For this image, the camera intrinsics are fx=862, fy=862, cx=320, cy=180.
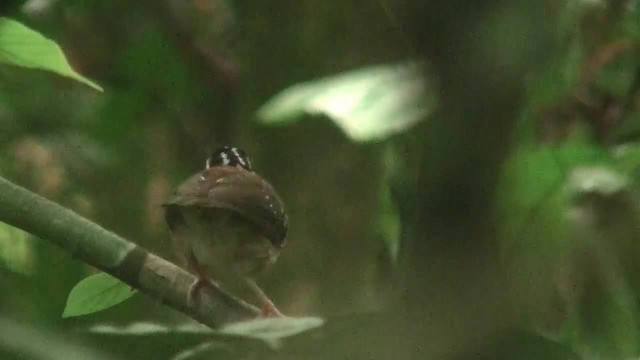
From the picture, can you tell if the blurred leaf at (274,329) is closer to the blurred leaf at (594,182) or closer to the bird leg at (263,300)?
the blurred leaf at (594,182)

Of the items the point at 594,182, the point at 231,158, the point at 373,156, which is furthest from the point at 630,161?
the point at 231,158

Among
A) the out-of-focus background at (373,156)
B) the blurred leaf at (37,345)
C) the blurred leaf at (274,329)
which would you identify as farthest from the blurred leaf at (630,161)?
the blurred leaf at (37,345)

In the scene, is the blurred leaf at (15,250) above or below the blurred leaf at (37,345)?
above

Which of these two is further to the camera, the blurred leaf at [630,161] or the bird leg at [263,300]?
the bird leg at [263,300]

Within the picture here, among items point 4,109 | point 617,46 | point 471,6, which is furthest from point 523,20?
point 4,109

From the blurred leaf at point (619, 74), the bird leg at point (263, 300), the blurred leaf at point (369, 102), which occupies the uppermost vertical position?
the blurred leaf at point (619, 74)

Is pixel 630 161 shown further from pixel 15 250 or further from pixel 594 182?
pixel 15 250

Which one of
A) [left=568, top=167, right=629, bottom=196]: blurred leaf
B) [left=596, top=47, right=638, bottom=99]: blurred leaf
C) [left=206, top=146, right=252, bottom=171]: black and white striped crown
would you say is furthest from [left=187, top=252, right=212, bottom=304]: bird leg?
[left=596, top=47, right=638, bottom=99]: blurred leaf
